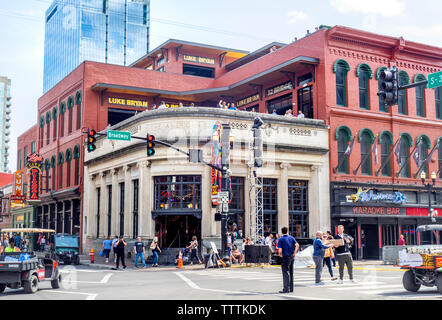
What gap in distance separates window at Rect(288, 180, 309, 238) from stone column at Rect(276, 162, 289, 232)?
72 centimetres

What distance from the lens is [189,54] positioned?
190 feet

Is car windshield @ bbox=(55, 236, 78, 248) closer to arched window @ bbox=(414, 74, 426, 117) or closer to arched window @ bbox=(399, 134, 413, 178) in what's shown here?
arched window @ bbox=(399, 134, 413, 178)

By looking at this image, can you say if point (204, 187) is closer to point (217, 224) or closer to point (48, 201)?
point (217, 224)

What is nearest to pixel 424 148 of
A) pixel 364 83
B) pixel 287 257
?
pixel 364 83

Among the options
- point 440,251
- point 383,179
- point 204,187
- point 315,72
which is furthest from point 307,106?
point 440,251

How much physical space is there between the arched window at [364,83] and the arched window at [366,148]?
1808mm

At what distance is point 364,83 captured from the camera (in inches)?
1474

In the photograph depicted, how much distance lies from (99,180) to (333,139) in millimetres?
17541

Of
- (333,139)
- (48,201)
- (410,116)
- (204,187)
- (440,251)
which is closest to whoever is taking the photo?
(440,251)

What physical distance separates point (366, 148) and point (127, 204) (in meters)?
16.4

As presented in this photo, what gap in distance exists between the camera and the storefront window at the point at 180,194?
3225 cm

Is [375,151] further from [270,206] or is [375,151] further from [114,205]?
[114,205]

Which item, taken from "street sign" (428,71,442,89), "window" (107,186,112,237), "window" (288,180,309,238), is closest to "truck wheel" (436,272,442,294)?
"street sign" (428,71,442,89)

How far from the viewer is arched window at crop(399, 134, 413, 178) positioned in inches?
1516
